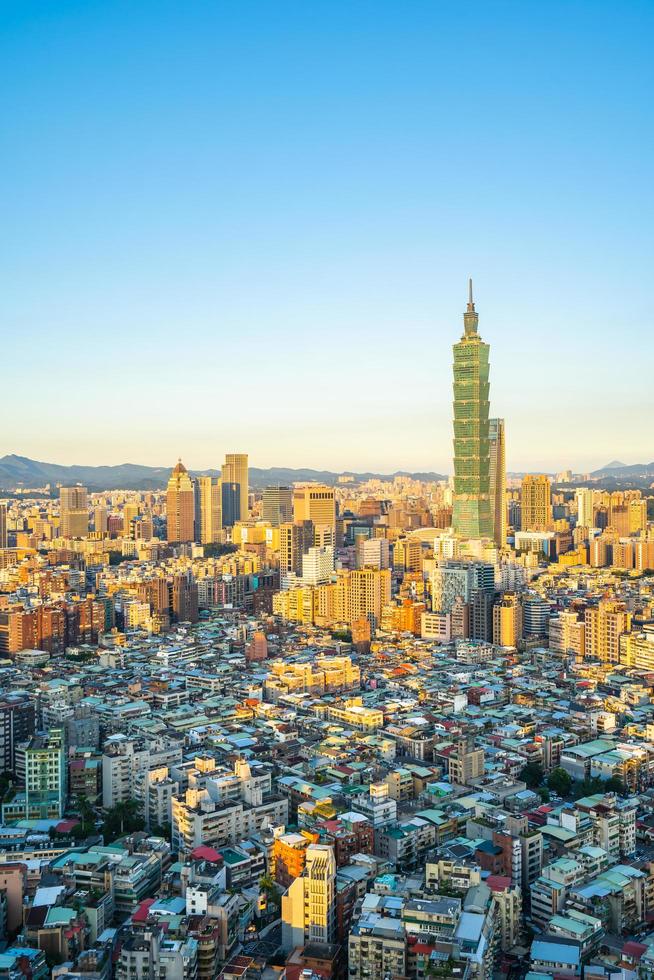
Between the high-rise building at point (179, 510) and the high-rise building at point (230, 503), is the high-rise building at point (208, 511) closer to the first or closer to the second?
the high-rise building at point (179, 510)

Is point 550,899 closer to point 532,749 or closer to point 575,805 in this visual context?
point 575,805

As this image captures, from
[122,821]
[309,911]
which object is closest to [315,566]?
[122,821]

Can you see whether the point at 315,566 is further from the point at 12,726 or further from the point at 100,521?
the point at 100,521

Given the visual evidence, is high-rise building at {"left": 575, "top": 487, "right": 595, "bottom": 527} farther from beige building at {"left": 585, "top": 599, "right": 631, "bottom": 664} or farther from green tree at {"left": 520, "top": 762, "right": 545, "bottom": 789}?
green tree at {"left": 520, "top": 762, "right": 545, "bottom": 789}

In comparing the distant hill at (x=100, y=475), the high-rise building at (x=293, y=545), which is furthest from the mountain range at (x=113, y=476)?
the high-rise building at (x=293, y=545)

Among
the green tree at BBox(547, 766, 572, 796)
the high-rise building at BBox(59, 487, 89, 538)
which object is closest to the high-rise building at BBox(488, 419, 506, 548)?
the high-rise building at BBox(59, 487, 89, 538)

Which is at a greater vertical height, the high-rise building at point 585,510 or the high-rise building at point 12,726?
the high-rise building at point 585,510
